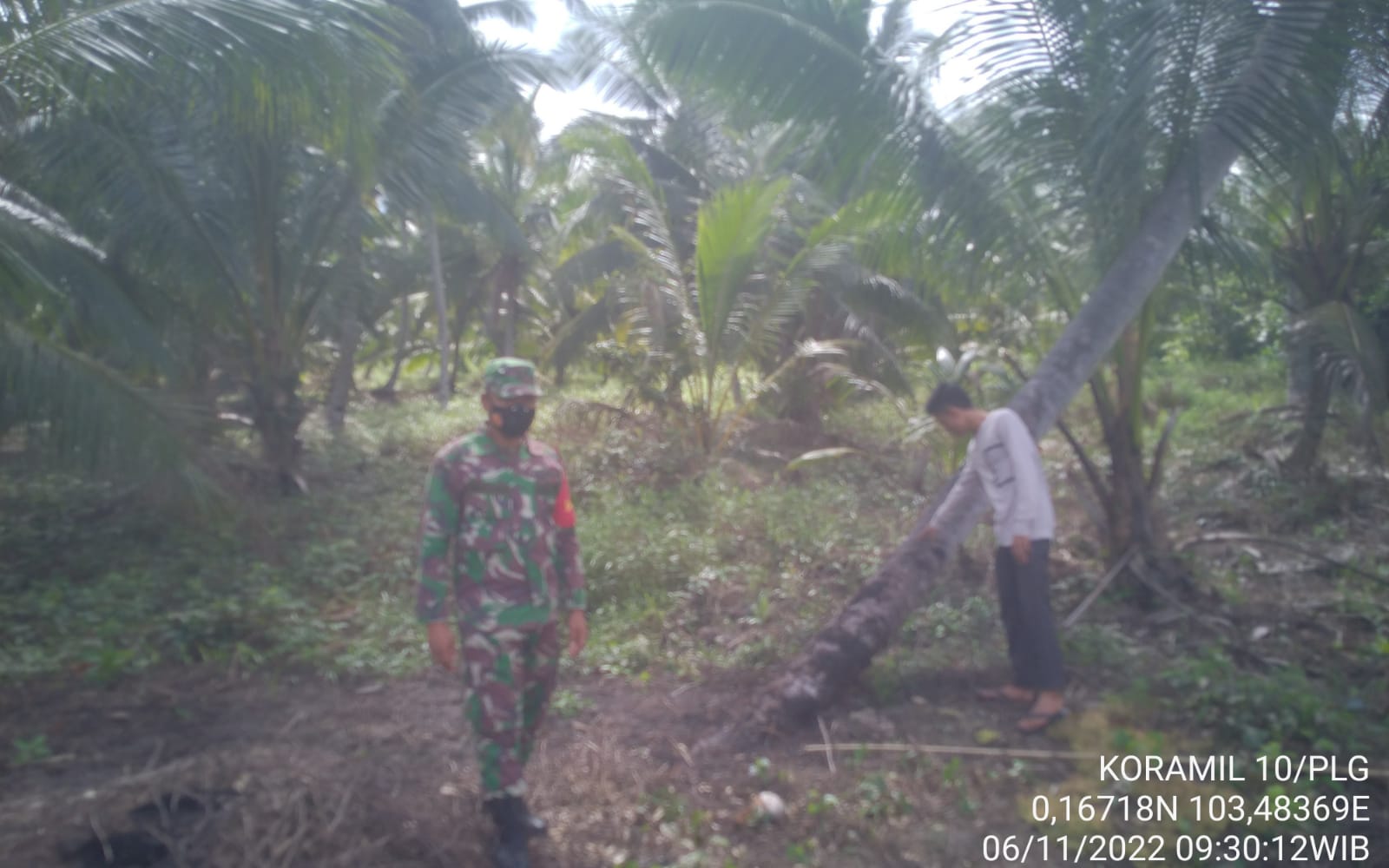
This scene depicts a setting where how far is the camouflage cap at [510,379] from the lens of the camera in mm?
3660

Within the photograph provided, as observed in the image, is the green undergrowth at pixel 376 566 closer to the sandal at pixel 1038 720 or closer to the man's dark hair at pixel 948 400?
the sandal at pixel 1038 720

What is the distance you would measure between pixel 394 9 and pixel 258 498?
443cm

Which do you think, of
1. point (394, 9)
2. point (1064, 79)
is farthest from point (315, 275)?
point (1064, 79)

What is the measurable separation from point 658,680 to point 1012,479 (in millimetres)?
2088

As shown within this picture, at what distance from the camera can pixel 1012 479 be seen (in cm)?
471

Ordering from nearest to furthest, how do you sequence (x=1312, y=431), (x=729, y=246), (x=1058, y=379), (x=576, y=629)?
(x=576, y=629), (x=1058, y=379), (x=1312, y=431), (x=729, y=246)

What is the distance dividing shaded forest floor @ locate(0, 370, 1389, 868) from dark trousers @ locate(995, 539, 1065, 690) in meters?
0.21

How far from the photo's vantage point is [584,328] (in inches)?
542

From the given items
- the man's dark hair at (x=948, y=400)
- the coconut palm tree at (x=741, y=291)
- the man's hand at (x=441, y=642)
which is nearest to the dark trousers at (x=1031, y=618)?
the man's dark hair at (x=948, y=400)

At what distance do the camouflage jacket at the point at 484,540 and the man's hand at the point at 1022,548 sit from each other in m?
2.09

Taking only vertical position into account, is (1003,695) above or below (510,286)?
below

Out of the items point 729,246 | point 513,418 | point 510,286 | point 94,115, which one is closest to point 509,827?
point 513,418

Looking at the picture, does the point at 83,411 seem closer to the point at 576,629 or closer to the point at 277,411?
the point at 576,629

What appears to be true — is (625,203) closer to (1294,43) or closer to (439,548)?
(1294,43)
